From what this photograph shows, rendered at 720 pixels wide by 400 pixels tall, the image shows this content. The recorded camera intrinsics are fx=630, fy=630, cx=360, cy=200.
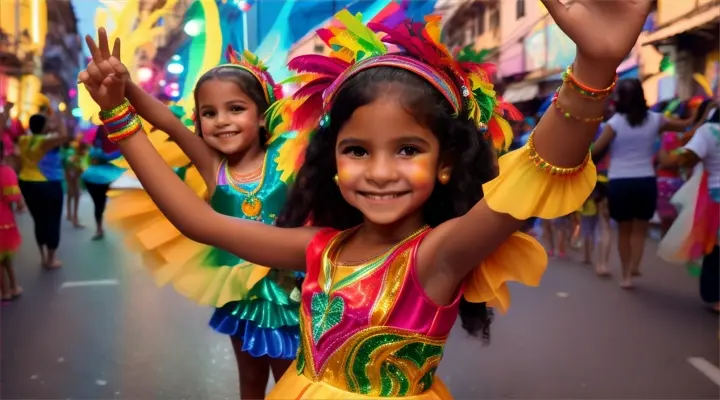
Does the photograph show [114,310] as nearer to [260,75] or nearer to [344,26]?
[260,75]

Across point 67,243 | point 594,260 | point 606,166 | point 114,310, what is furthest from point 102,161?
point 594,260

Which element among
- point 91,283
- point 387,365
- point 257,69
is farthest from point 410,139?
point 91,283

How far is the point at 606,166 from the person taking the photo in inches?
131

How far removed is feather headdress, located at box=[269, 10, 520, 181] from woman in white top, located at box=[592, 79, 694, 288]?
2015 millimetres

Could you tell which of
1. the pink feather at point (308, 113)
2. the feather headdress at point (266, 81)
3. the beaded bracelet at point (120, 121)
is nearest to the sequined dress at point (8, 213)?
the feather headdress at point (266, 81)

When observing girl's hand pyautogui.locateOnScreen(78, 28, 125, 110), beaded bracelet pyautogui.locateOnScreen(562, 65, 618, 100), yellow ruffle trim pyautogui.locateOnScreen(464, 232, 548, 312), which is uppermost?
beaded bracelet pyautogui.locateOnScreen(562, 65, 618, 100)

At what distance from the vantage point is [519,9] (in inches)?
66.4

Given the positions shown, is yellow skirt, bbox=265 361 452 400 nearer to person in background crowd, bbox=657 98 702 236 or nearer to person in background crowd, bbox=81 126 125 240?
person in background crowd, bbox=81 126 125 240

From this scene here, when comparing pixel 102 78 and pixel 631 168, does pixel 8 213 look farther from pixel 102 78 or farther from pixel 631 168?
pixel 631 168

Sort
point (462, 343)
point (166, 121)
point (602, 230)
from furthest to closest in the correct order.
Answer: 1. point (602, 230)
2. point (462, 343)
3. point (166, 121)

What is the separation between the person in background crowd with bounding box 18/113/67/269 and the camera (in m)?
2.65

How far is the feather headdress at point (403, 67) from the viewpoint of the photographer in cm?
102

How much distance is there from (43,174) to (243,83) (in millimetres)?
1659

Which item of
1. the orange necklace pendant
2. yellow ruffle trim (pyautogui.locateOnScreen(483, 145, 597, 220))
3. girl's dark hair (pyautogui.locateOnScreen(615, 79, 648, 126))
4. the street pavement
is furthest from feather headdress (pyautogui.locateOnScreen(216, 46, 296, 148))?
girl's dark hair (pyautogui.locateOnScreen(615, 79, 648, 126))
